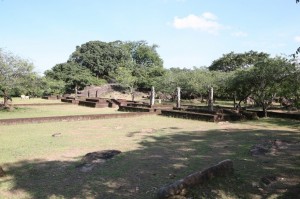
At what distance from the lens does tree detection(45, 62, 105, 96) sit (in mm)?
49159

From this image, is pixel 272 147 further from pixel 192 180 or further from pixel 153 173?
pixel 192 180

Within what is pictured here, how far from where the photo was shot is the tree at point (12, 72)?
62.8 ft

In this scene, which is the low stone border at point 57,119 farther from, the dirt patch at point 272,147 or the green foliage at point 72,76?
the green foliage at point 72,76

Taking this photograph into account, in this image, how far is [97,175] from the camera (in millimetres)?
6250

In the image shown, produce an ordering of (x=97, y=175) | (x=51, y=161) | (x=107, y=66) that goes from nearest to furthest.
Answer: (x=97, y=175) → (x=51, y=161) → (x=107, y=66)

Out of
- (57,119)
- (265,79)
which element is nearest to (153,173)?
(57,119)

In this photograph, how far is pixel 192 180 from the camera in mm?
5242

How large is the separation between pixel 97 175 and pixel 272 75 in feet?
46.8

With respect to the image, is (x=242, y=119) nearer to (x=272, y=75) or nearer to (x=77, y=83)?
(x=272, y=75)

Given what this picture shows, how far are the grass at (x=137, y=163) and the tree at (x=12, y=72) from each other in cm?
800

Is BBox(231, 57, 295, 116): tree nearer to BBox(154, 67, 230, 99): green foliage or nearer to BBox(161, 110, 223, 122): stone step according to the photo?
BBox(161, 110, 223, 122): stone step

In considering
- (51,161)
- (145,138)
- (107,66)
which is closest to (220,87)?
(145,138)

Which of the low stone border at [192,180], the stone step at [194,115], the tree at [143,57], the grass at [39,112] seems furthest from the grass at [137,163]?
the tree at [143,57]

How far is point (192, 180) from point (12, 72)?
57.2ft
